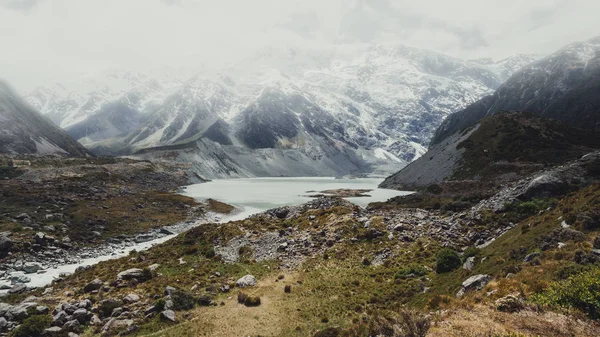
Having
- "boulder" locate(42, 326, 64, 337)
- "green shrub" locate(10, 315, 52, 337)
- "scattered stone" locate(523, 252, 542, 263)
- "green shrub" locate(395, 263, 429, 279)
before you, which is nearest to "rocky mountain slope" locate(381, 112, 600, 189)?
"green shrub" locate(395, 263, 429, 279)

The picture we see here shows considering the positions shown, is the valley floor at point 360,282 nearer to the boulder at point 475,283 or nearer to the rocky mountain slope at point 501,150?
the boulder at point 475,283

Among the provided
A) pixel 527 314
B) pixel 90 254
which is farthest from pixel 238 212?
pixel 527 314

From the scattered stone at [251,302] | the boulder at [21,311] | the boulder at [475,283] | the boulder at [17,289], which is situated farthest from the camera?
the boulder at [17,289]

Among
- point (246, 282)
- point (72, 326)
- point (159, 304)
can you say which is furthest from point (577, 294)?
point (72, 326)

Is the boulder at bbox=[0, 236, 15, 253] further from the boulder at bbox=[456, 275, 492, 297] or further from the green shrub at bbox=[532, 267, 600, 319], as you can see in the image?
the green shrub at bbox=[532, 267, 600, 319]

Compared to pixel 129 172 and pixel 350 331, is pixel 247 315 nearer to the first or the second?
pixel 350 331

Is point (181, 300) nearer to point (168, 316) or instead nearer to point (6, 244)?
point (168, 316)

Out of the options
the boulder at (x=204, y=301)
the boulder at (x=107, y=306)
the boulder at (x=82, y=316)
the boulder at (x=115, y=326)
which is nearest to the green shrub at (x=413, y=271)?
the boulder at (x=204, y=301)

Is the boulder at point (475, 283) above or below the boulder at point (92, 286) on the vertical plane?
above
